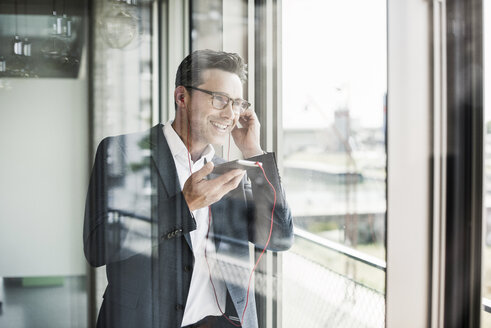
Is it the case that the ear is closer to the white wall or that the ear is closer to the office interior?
the office interior

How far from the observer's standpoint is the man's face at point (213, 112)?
1199 mm

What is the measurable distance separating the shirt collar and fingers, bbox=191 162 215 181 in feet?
0.05

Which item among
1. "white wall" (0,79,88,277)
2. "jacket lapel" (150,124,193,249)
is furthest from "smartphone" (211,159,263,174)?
"white wall" (0,79,88,277)

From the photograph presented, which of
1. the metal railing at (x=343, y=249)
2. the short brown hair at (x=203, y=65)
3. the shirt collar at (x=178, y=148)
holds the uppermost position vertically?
the short brown hair at (x=203, y=65)

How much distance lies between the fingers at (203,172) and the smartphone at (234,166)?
0.04ft

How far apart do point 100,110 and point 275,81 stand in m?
0.56

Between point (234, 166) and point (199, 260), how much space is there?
0.31 meters

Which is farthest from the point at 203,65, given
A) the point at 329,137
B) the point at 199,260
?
the point at 199,260

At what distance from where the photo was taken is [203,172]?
3.93ft

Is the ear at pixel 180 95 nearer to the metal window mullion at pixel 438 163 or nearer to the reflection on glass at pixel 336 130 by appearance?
the reflection on glass at pixel 336 130

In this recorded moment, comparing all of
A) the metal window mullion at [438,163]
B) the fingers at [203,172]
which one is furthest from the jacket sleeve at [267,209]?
the metal window mullion at [438,163]

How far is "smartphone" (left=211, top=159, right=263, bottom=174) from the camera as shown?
1.20 meters

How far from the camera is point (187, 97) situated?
1.19m

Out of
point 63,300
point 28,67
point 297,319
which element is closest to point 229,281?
point 297,319
